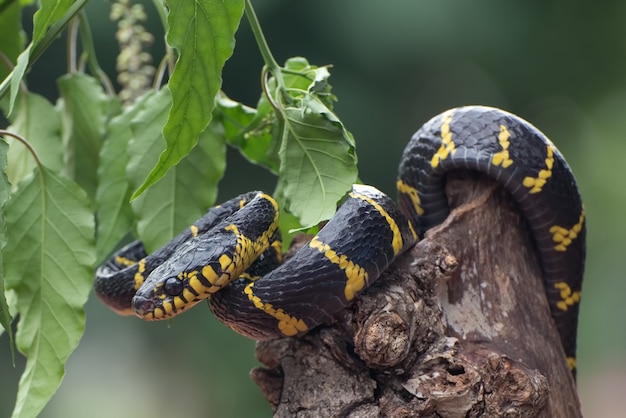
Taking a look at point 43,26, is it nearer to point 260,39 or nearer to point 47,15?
point 47,15

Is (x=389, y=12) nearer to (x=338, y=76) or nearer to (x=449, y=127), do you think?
(x=338, y=76)

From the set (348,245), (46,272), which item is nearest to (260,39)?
(348,245)

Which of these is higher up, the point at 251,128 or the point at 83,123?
the point at 251,128

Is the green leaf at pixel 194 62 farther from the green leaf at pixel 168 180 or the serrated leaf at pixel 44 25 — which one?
the green leaf at pixel 168 180

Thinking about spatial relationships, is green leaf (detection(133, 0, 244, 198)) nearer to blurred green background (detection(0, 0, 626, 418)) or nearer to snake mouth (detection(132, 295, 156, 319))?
snake mouth (detection(132, 295, 156, 319))

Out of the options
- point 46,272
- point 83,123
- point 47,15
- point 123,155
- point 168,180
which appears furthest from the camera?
point 83,123

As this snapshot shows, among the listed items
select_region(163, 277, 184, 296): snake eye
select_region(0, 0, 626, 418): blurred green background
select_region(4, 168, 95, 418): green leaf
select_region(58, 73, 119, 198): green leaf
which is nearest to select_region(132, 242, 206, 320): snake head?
select_region(163, 277, 184, 296): snake eye
